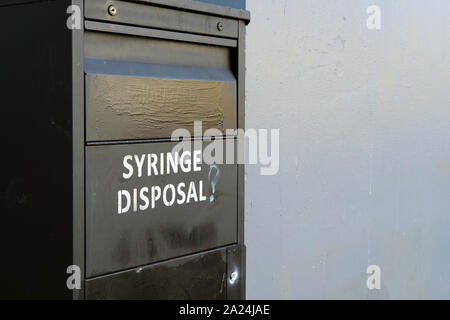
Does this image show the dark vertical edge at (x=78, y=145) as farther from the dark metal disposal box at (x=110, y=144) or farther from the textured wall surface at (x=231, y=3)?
the textured wall surface at (x=231, y=3)

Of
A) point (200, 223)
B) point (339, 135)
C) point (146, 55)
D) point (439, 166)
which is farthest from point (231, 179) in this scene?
point (439, 166)

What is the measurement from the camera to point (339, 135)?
342 centimetres

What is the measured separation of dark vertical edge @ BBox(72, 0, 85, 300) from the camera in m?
1.59

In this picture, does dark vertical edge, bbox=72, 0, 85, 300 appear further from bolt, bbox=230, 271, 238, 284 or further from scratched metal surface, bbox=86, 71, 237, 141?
bolt, bbox=230, 271, 238, 284

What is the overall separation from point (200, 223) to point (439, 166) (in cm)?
271

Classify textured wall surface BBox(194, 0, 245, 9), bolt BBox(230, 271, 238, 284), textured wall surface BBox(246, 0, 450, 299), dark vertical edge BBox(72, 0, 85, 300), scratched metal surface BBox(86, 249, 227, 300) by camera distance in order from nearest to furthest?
dark vertical edge BBox(72, 0, 85, 300)
scratched metal surface BBox(86, 249, 227, 300)
bolt BBox(230, 271, 238, 284)
textured wall surface BBox(194, 0, 245, 9)
textured wall surface BBox(246, 0, 450, 299)

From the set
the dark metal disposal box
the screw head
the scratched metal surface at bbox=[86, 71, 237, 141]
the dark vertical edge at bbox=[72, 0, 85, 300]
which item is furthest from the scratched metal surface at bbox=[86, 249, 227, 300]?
the screw head

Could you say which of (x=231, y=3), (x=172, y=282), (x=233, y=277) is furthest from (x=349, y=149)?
(x=172, y=282)

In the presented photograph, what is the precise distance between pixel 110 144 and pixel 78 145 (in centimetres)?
10

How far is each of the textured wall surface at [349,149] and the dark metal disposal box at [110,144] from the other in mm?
1026

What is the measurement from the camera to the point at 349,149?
11.5 ft

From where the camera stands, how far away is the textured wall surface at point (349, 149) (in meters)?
3.06

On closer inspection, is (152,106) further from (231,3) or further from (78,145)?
(231,3)

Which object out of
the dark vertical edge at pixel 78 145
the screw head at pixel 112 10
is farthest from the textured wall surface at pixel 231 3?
the dark vertical edge at pixel 78 145
